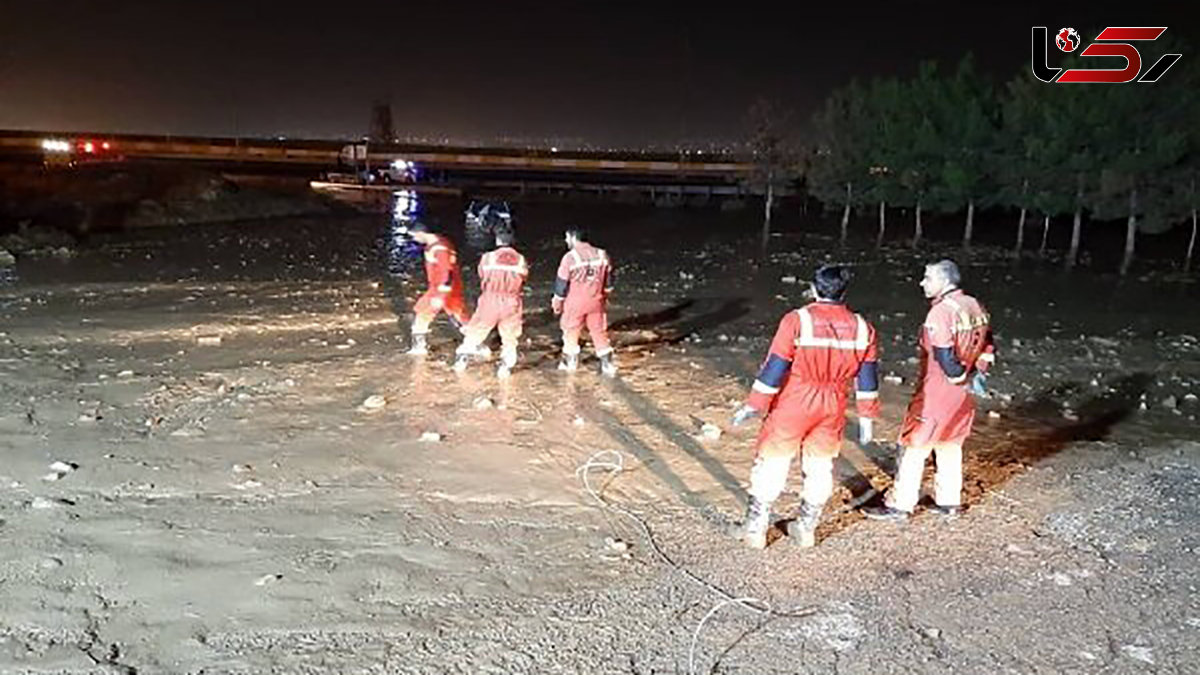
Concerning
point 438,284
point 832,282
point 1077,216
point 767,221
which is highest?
point 832,282

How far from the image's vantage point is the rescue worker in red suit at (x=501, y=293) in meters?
11.3

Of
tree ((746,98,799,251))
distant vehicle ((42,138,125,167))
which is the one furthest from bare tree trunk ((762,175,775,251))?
distant vehicle ((42,138,125,167))

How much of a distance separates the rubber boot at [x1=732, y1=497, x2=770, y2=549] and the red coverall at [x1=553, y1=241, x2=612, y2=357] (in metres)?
4.61

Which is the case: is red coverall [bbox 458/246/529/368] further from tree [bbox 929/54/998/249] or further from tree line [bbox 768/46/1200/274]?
tree [bbox 929/54/998/249]

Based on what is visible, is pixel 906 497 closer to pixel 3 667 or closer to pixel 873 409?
pixel 873 409

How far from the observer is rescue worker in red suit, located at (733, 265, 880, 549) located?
6.54m

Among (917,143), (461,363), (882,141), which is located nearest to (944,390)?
(461,363)

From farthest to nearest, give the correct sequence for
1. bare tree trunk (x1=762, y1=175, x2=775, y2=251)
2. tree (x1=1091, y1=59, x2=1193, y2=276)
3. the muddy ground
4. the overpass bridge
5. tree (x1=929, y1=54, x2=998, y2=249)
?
the overpass bridge, tree (x1=929, y1=54, x2=998, y2=249), bare tree trunk (x1=762, y1=175, x2=775, y2=251), tree (x1=1091, y1=59, x2=1193, y2=276), the muddy ground

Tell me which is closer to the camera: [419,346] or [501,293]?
[501,293]

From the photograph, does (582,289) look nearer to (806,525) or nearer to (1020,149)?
(806,525)

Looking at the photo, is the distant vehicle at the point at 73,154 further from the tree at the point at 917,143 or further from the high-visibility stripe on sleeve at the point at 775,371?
the high-visibility stripe on sleeve at the point at 775,371

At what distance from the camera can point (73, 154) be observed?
1903 inches

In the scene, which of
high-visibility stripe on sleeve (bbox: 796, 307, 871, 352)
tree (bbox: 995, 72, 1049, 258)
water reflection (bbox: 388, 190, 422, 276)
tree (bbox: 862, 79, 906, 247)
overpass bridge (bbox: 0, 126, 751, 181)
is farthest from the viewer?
overpass bridge (bbox: 0, 126, 751, 181)

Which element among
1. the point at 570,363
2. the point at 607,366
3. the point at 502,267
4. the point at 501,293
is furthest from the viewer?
the point at 570,363
